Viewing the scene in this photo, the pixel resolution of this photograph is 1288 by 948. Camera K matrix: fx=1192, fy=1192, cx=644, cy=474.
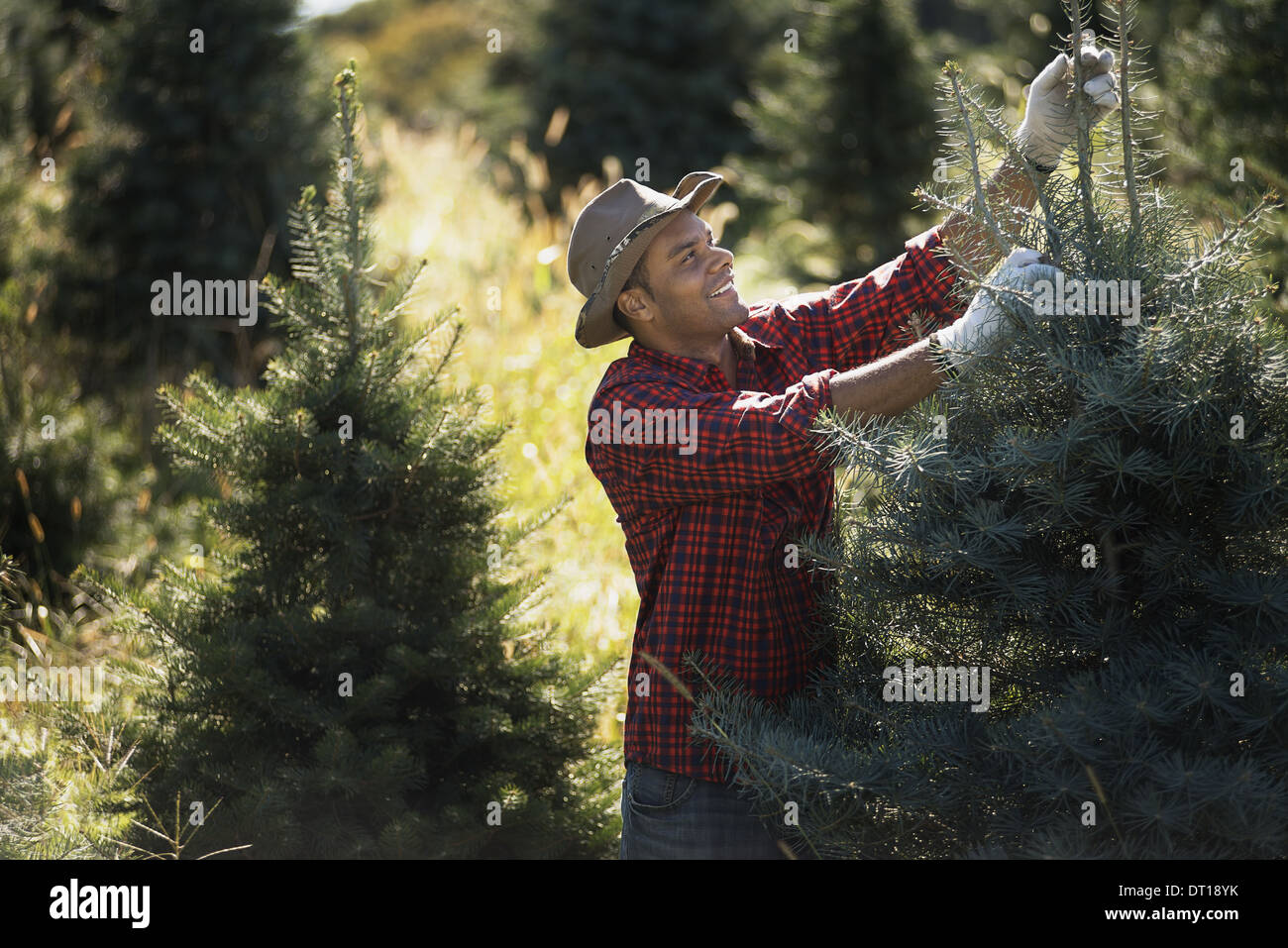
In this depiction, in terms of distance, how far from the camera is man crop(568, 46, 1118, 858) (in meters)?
2.11

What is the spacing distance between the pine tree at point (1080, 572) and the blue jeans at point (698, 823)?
189mm

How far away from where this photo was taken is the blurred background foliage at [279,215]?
451 centimetres

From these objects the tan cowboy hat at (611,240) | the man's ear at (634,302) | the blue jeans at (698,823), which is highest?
the tan cowboy hat at (611,240)

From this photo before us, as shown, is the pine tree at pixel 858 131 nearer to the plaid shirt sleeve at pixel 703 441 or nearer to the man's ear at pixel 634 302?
the man's ear at pixel 634 302

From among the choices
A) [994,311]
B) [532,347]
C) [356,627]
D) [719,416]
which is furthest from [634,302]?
[532,347]

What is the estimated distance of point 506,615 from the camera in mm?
3014

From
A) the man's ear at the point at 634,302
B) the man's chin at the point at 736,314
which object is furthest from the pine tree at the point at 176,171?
the man's chin at the point at 736,314

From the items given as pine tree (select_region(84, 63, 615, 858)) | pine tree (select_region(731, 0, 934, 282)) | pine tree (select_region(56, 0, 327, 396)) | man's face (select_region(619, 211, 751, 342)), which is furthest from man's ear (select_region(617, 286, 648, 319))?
pine tree (select_region(56, 0, 327, 396))

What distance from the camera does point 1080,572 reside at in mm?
1939

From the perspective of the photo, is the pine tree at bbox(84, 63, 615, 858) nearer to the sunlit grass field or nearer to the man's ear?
the sunlit grass field

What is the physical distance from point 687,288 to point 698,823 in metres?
1.08
